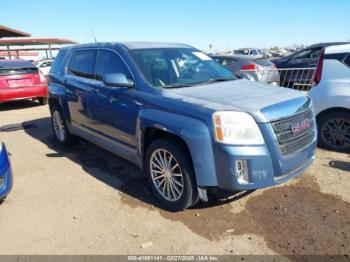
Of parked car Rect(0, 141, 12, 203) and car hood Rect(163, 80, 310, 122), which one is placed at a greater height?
car hood Rect(163, 80, 310, 122)

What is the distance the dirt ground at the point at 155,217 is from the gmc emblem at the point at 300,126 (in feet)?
2.88

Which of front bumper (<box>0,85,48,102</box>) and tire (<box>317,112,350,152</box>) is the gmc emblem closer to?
tire (<box>317,112,350,152</box>)

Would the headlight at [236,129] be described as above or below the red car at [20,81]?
below

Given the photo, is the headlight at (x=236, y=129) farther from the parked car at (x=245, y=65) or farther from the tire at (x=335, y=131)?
the parked car at (x=245, y=65)

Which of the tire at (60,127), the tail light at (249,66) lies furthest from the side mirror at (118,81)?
the tail light at (249,66)

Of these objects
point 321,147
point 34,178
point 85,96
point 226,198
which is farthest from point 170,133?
point 321,147

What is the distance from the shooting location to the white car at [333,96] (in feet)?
17.6

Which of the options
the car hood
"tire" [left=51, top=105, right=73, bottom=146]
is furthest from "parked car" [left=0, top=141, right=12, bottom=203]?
"tire" [left=51, top=105, right=73, bottom=146]

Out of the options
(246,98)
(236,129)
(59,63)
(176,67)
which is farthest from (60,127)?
(236,129)

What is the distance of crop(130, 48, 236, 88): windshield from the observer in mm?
4207

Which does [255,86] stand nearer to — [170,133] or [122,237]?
[170,133]

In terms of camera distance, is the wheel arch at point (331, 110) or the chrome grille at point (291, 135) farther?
the wheel arch at point (331, 110)

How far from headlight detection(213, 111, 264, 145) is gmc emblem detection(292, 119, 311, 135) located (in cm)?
50

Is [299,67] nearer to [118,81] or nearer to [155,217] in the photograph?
[118,81]
